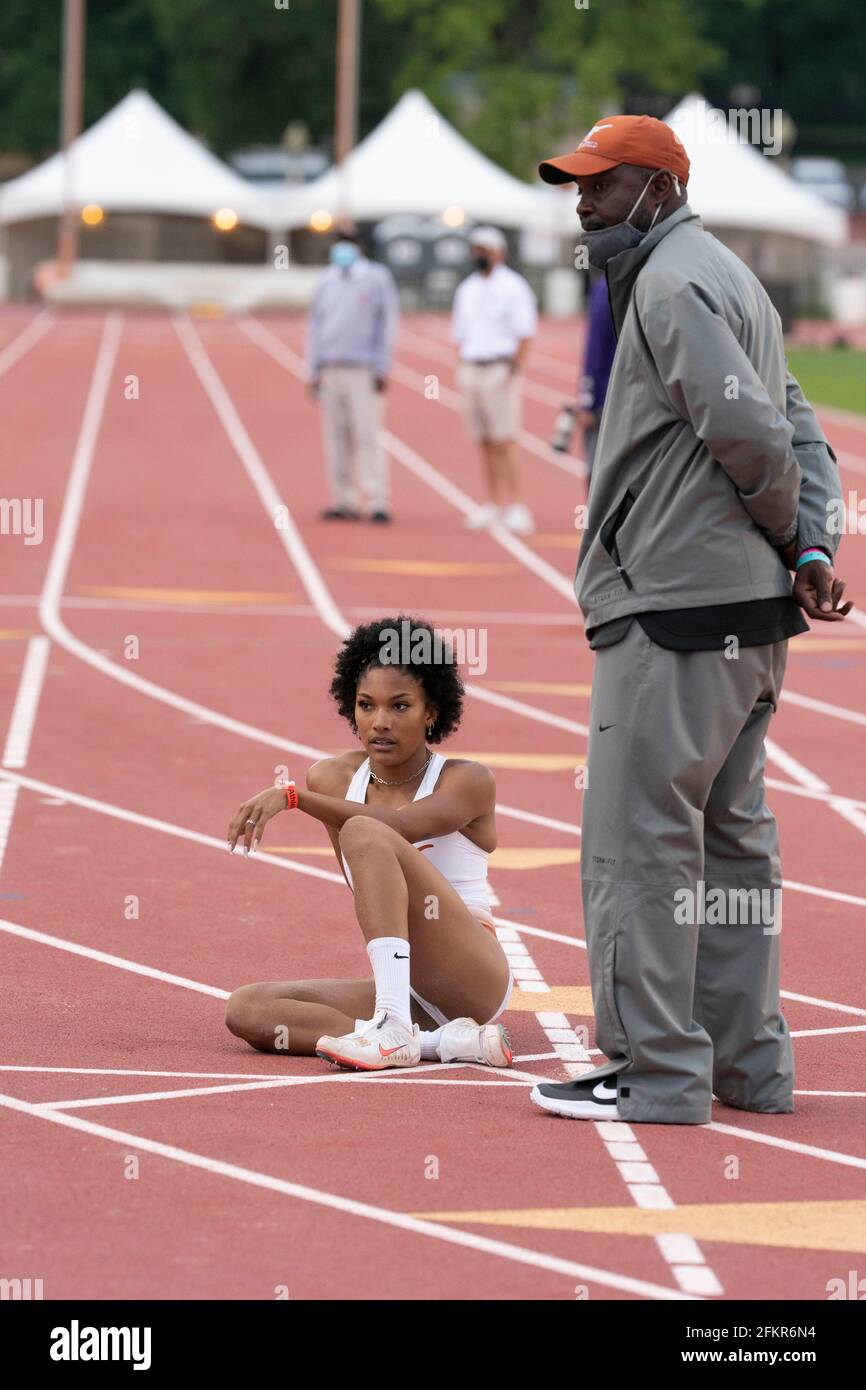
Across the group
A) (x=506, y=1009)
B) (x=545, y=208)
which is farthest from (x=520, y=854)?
(x=545, y=208)

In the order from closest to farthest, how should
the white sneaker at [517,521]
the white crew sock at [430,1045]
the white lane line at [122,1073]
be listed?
the white lane line at [122,1073] → the white crew sock at [430,1045] → the white sneaker at [517,521]

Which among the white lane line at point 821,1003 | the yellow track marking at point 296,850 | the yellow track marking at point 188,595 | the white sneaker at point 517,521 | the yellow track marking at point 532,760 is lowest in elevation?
the white lane line at point 821,1003

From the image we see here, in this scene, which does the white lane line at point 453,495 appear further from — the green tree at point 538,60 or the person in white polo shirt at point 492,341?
Answer: the green tree at point 538,60

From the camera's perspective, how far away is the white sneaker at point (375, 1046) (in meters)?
5.77

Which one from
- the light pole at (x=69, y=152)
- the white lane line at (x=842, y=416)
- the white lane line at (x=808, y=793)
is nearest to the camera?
the white lane line at (x=808, y=793)

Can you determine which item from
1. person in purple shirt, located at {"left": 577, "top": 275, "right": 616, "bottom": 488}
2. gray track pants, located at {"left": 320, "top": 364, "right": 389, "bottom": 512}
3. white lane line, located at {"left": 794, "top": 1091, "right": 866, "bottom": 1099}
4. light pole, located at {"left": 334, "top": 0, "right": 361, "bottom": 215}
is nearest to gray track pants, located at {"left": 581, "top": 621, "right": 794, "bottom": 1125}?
white lane line, located at {"left": 794, "top": 1091, "right": 866, "bottom": 1099}

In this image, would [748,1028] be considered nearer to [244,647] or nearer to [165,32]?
[244,647]

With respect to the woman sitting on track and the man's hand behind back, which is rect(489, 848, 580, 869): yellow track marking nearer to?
the woman sitting on track

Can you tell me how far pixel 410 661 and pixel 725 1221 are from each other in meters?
1.81

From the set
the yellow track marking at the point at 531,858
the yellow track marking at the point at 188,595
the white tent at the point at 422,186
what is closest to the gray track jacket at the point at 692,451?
the yellow track marking at the point at 531,858

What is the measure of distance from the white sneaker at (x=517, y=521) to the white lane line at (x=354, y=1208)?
1365 centimetres

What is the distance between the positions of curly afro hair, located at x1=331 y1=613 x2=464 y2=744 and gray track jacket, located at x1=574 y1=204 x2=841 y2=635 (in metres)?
0.72

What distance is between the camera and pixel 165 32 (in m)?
72.2

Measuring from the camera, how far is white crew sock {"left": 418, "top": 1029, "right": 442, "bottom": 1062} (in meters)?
5.89
